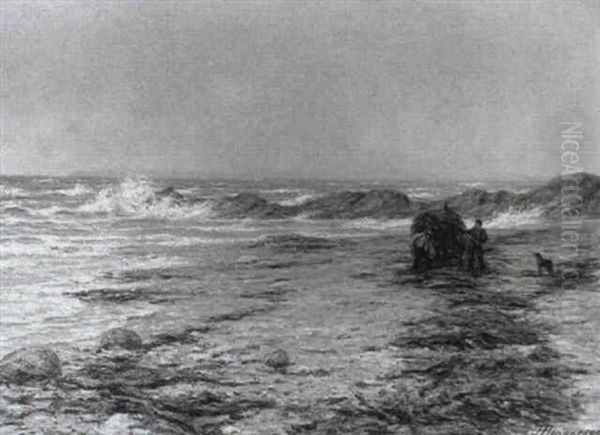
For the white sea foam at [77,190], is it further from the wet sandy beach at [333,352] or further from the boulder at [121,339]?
the boulder at [121,339]

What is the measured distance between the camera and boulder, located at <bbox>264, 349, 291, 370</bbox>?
650cm

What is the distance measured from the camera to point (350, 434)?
513 centimetres

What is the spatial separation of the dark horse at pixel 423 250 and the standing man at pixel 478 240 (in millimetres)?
639

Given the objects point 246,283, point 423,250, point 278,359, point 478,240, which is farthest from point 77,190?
point 478,240

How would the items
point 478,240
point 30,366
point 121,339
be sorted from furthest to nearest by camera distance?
1. point 478,240
2. point 121,339
3. point 30,366

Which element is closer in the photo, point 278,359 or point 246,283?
point 278,359

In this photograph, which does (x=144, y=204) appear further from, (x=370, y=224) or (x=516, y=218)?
(x=516, y=218)

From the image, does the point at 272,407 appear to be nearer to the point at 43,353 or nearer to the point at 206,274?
the point at 43,353

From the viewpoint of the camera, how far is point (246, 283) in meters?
9.39

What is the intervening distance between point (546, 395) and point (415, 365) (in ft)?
4.24

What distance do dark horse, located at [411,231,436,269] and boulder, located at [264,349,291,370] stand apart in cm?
406

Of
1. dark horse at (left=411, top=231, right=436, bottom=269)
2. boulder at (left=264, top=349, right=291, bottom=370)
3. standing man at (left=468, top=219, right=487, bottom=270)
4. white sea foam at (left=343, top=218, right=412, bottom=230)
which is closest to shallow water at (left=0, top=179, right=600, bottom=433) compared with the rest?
white sea foam at (left=343, top=218, right=412, bottom=230)

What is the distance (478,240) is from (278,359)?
15.2 feet

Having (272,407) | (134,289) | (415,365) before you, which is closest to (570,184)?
(415,365)
